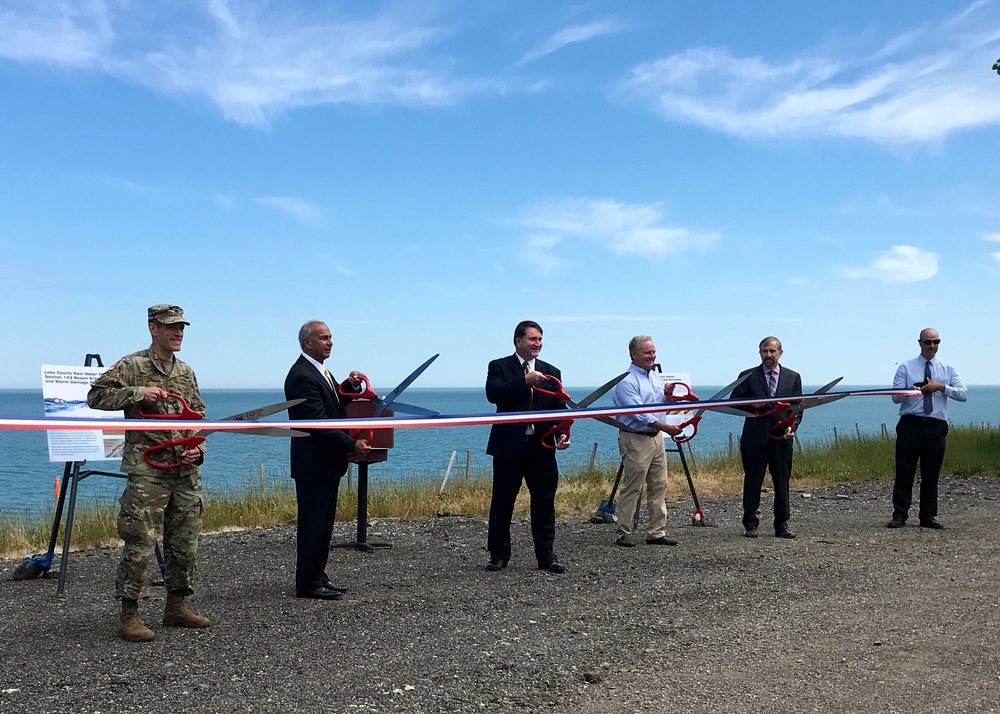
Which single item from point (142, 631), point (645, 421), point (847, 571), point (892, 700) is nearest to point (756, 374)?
point (645, 421)

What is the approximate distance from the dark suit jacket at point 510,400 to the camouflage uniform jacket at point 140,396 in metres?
2.54

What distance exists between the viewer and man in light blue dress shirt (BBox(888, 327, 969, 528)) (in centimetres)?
966

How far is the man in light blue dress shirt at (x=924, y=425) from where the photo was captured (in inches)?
380

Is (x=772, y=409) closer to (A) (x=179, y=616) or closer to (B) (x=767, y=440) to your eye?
(B) (x=767, y=440)

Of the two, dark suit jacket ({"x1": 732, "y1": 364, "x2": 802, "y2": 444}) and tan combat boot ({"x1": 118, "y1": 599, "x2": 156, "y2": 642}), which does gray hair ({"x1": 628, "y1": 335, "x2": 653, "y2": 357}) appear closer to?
dark suit jacket ({"x1": 732, "y1": 364, "x2": 802, "y2": 444})

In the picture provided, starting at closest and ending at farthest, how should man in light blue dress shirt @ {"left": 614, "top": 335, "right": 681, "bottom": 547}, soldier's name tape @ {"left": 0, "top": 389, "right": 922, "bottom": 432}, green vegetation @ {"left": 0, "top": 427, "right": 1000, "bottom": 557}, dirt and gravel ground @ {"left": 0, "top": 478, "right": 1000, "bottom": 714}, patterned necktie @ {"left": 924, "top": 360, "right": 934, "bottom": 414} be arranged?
dirt and gravel ground @ {"left": 0, "top": 478, "right": 1000, "bottom": 714}
soldier's name tape @ {"left": 0, "top": 389, "right": 922, "bottom": 432}
man in light blue dress shirt @ {"left": 614, "top": 335, "right": 681, "bottom": 547}
patterned necktie @ {"left": 924, "top": 360, "right": 934, "bottom": 414}
green vegetation @ {"left": 0, "top": 427, "right": 1000, "bottom": 557}

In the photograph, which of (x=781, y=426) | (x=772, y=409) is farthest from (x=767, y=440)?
(x=772, y=409)

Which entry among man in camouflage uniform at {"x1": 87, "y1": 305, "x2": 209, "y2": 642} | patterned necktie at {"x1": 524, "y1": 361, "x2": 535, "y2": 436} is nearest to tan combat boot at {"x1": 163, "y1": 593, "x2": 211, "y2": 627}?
man in camouflage uniform at {"x1": 87, "y1": 305, "x2": 209, "y2": 642}

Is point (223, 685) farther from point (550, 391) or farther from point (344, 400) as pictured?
point (550, 391)

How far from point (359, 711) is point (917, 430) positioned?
24.7ft

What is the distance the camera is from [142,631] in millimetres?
5273

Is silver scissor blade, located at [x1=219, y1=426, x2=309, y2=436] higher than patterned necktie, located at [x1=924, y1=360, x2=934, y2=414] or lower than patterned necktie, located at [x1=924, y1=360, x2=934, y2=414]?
lower

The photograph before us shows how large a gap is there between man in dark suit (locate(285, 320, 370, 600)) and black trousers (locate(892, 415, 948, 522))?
6.18 meters

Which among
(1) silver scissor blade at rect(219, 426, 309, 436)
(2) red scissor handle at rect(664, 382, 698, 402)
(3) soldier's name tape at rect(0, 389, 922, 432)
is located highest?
(2) red scissor handle at rect(664, 382, 698, 402)
